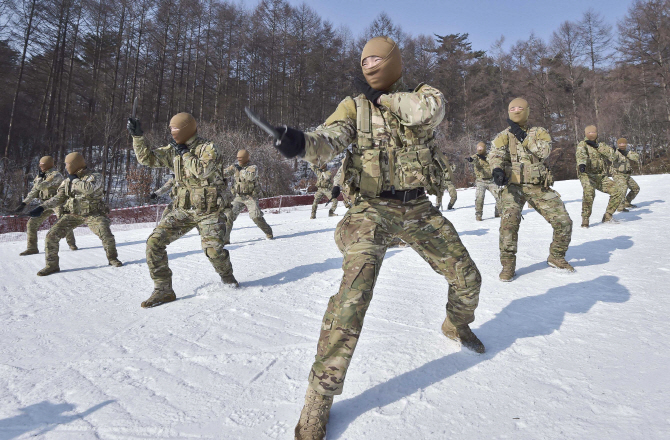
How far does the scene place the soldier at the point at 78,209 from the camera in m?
5.96

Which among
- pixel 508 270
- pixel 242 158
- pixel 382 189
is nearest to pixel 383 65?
pixel 382 189

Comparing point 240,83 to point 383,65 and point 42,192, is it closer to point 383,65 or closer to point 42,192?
point 42,192

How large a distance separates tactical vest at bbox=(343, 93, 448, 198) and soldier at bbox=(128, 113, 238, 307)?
251 centimetres

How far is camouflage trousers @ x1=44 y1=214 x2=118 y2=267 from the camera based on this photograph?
19.4 ft

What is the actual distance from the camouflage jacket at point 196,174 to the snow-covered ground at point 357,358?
3.67ft

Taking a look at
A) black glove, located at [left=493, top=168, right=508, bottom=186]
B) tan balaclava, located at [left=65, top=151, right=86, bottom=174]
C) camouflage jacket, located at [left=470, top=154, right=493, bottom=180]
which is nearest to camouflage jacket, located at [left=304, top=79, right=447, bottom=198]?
black glove, located at [left=493, top=168, right=508, bottom=186]

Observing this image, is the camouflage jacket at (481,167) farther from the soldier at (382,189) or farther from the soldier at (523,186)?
the soldier at (382,189)

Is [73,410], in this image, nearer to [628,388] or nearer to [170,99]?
[628,388]

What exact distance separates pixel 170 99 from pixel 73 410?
2891cm

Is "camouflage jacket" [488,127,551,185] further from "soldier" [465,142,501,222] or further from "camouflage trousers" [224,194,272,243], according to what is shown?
"soldier" [465,142,501,222]

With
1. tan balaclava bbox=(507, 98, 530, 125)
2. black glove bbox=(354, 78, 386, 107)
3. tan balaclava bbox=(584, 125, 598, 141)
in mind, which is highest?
tan balaclava bbox=(584, 125, 598, 141)

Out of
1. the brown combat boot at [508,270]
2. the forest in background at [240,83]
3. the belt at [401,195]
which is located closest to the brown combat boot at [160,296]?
the belt at [401,195]

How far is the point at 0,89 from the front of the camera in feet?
66.9

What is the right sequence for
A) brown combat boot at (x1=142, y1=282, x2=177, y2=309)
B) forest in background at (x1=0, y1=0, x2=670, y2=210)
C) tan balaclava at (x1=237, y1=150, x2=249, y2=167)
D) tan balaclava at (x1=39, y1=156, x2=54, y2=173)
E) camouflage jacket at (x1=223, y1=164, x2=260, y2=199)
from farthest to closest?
forest in background at (x1=0, y1=0, x2=670, y2=210), tan balaclava at (x1=237, y1=150, x2=249, y2=167), camouflage jacket at (x1=223, y1=164, x2=260, y2=199), tan balaclava at (x1=39, y1=156, x2=54, y2=173), brown combat boot at (x1=142, y1=282, x2=177, y2=309)
